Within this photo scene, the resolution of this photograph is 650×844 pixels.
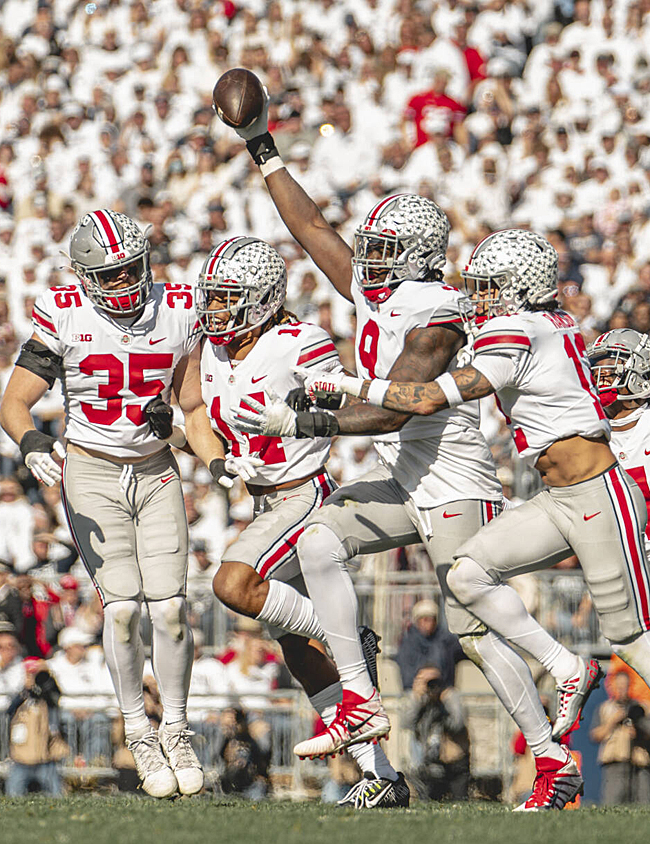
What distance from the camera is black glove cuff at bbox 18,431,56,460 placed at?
561 centimetres

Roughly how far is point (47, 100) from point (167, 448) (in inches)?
386

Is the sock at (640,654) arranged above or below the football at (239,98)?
below

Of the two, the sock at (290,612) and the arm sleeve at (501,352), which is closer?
the arm sleeve at (501,352)

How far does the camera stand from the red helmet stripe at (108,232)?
594cm

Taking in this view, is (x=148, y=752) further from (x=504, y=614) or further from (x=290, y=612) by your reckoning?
(x=504, y=614)

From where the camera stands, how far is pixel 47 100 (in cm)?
1500

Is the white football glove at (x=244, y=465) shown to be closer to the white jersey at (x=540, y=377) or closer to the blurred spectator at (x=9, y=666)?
the white jersey at (x=540, y=377)

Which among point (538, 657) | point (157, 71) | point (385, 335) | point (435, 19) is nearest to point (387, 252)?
point (385, 335)

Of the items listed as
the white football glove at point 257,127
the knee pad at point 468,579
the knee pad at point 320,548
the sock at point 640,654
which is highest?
the white football glove at point 257,127

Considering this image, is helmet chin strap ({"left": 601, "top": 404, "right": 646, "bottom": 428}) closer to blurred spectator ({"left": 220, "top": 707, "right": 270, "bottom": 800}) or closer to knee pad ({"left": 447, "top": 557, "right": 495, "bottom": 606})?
knee pad ({"left": 447, "top": 557, "right": 495, "bottom": 606})

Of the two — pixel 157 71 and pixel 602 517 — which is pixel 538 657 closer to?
pixel 602 517

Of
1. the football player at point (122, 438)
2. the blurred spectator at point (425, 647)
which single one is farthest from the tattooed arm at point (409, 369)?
the blurred spectator at point (425, 647)

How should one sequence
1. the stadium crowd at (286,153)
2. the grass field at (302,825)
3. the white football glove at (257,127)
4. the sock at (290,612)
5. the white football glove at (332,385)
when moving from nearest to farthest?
the grass field at (302,825)
the white football glove at (332,385)
the sock at (290,612)
the white football glove at (257,127)
the stadium crowd at (286,153)

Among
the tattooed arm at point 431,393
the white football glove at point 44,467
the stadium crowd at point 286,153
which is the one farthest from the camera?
the stadium crowd at point 286,153
